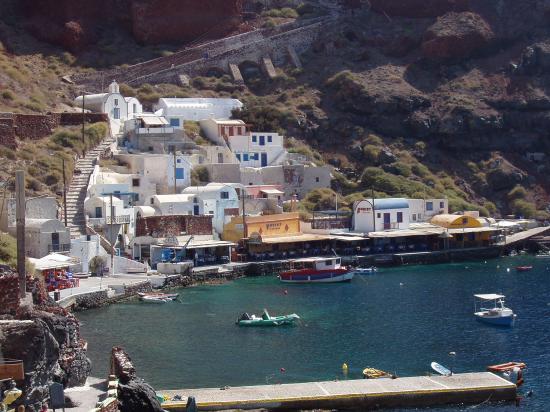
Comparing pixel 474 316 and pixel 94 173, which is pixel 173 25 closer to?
pixel 94 173

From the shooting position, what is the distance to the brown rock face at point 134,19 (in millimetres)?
100125

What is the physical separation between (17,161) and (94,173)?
5558 mm

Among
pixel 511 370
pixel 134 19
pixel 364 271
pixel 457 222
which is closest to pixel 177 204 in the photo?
pixel 364 271

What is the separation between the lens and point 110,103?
274 feet

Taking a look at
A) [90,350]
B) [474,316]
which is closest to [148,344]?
[90,350]

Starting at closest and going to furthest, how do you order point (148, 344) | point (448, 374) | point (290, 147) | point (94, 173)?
point (448, 374) → point (148, 344) → point (94, 173) → point (290, 147)

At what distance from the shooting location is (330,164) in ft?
293

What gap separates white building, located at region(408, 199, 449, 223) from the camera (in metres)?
82.4

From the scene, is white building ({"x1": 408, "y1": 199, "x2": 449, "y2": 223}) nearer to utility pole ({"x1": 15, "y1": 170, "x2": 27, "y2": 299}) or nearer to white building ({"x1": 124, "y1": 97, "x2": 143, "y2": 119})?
white building ({"x1": 124, "y1": 97, "x2": 143, "y2": 119})

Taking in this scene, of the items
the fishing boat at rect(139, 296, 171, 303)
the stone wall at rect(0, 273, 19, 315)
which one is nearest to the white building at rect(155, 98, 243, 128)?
the fishing boat at rect(139, 296, 171, 303)

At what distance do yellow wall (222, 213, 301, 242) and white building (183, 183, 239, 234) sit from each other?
792 millimetres

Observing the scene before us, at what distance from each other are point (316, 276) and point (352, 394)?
32163mm

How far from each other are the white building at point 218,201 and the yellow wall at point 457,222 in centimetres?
1738

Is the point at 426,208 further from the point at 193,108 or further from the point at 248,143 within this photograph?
the point at 193,108
